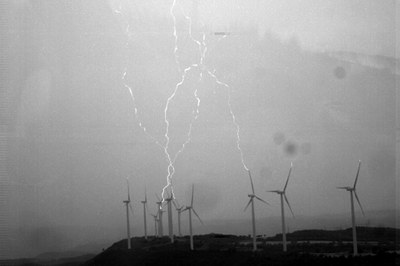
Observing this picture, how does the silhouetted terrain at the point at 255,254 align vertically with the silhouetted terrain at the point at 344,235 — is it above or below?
above

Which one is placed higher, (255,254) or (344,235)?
(255,254)

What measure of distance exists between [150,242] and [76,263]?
1208 centimetres

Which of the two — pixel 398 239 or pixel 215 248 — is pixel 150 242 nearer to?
pixel 215 248

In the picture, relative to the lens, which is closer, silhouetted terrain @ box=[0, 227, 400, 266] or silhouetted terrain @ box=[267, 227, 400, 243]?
silhouetted terrain @ box=[0, 227, 400, 266]

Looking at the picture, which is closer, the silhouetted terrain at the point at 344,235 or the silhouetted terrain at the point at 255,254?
the silhouetted terrain at the point at 255,254

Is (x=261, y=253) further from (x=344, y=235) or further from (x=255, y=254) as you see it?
(x=344, y=235)

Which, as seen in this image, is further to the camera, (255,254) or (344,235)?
(344,235)

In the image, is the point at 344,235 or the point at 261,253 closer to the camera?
the point at 261,253

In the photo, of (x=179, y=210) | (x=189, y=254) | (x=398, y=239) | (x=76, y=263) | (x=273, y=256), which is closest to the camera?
(x=273, y=256)

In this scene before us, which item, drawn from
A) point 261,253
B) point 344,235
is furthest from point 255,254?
point 344,235

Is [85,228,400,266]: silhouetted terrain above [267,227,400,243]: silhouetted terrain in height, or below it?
above

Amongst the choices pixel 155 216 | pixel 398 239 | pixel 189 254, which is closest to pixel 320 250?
pixel 189 254

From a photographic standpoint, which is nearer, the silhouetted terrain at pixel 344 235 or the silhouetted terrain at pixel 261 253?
the silhouetted terrain at pixel 261 253

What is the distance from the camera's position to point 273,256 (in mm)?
61344
